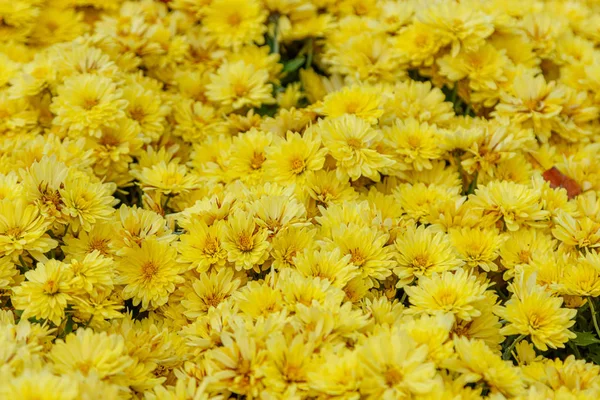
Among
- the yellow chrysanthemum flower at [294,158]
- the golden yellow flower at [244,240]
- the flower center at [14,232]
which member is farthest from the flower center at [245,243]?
the flower center at [14,232]

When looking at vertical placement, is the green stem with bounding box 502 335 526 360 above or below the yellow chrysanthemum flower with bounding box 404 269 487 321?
below

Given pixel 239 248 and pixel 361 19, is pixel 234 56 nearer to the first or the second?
pixel 361 19

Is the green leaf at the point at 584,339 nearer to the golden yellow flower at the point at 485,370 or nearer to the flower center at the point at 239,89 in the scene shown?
the golden yellow flower at the point at 485,370

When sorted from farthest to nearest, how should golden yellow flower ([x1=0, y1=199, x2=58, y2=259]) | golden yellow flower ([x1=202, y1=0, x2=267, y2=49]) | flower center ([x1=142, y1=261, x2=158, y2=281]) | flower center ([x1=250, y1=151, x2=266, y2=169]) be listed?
golden yellow flower ([x1=202, y1=0, x2=267, y2=49]) → flower center ([x1=250, y1=151, x2=266, y2=169]) → flower center ([x1=142, y1=261, x2=158, y2=281]) → golden yellow flower ([x1=0, y1=199, x2=58, y2=259])

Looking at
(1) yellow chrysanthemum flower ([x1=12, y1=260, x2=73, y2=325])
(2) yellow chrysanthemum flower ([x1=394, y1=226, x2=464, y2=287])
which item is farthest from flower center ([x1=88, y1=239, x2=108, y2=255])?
(2) yellow chrysanthemum flower ([x1=394, y1=226, x2=464, y2=287])

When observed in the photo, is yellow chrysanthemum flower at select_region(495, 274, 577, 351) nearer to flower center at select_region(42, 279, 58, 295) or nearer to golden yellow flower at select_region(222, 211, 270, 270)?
golden yellow flower at select_region(222, 211, 270, 270)

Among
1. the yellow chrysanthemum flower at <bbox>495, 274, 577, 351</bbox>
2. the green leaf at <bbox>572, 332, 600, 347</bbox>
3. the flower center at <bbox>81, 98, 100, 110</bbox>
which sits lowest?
the green leaf at <bbox>572, 332, 600, 347</bbox>

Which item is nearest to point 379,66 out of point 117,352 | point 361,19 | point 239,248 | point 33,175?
point 361,19
